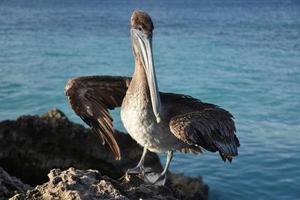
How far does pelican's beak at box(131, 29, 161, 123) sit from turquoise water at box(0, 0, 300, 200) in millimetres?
7807

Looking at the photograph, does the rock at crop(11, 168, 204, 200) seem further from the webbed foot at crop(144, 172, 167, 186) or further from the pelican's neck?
the pelican's neck

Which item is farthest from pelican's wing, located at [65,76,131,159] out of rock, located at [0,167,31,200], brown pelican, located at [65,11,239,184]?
rock, located at [0,167,31,200]

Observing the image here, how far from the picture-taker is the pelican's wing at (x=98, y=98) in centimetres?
631

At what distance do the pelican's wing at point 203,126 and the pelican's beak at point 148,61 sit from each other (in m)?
0.23

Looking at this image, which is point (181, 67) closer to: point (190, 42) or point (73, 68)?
point (73, 68)

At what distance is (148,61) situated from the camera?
568 centimetres

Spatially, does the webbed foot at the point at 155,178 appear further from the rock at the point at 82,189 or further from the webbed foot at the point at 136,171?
the rock at the point at 82,189

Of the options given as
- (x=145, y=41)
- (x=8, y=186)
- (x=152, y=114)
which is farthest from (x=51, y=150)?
(x=8, y=186)

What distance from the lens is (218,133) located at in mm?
5879

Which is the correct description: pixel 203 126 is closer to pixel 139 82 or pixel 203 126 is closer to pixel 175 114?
pixel 175 114

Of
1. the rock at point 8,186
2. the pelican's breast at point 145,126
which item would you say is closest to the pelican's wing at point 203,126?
the pelican's breast at point 145,126

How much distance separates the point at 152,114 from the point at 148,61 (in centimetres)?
48

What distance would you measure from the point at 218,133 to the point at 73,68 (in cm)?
2318

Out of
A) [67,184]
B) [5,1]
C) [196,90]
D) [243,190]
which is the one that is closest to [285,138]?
[243,190]
